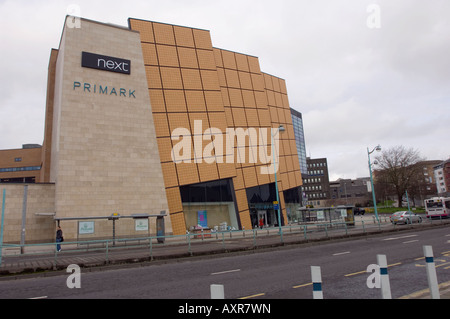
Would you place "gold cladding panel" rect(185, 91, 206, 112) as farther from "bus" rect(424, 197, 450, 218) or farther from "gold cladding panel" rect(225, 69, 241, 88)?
"bus" rect(424, 197, 450, 218)

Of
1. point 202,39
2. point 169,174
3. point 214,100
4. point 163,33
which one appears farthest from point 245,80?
point 169,174

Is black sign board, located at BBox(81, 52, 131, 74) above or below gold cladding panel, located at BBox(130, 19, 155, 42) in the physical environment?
below

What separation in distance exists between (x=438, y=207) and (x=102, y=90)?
1788 inches

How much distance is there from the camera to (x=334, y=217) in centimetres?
3731

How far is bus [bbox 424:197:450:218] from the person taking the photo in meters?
43.8

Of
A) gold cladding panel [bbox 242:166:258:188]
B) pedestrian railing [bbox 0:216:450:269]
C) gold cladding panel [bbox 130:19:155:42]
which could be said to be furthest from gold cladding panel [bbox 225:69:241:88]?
pedestrian railing [bbox 0:216:450:269]

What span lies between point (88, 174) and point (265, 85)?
3035 cm

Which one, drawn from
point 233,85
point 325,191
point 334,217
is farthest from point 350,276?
point 325,191

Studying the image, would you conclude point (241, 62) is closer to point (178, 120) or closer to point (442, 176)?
point (178, 120)

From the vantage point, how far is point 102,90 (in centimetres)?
3005

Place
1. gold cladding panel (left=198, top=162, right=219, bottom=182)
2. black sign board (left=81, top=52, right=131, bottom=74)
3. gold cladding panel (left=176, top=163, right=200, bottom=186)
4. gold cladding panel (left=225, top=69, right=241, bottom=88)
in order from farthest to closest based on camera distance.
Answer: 1. gold cladding panel (left=225, top=69, right=241, bottom=88)
2. gold cladding panel (left=198, top=162, right=219, bottom=182)
3. gold cladding panel (left=176, top=163, right=200, bottom=186)
4. black sign board (left=81, top=52, right=131, bottom=74)

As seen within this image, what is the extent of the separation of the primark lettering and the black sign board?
1.81m

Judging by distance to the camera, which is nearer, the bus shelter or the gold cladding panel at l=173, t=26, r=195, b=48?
the bus shelter

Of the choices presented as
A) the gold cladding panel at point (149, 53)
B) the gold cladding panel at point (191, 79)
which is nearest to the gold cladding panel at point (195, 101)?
the gold cladding panel at point (191, 79)
